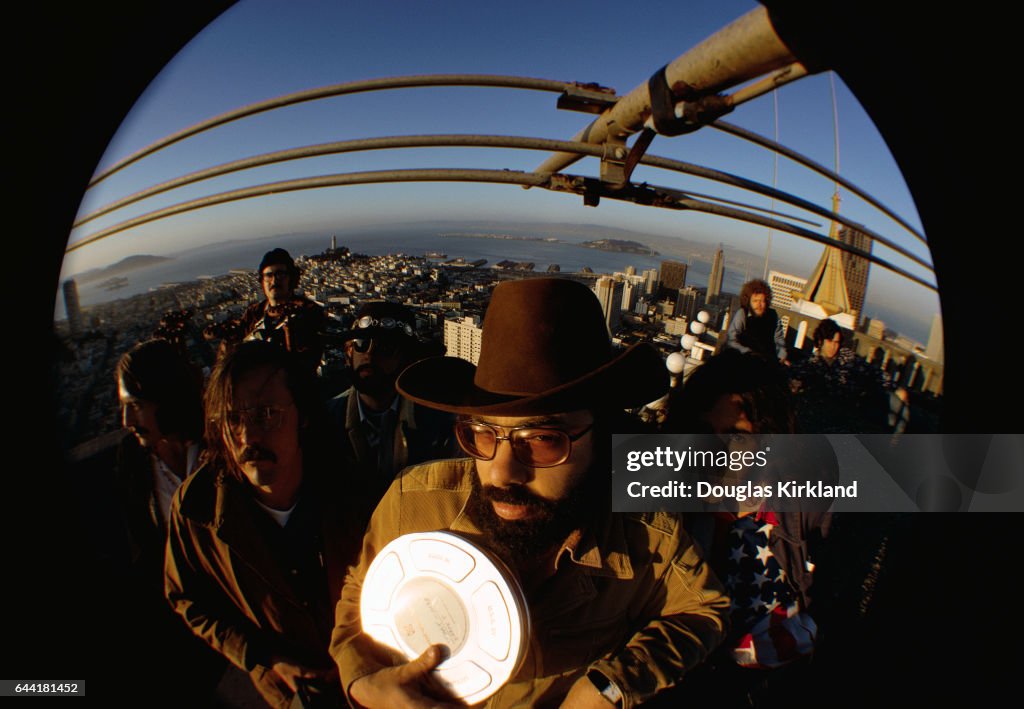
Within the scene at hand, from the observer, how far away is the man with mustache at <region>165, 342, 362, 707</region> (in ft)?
6.40

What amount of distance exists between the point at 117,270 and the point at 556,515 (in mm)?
2632

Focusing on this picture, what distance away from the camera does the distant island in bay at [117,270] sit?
5.87 feet

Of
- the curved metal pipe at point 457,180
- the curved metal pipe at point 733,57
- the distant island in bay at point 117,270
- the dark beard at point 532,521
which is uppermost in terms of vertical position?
the curved metal pipe at point 733,57

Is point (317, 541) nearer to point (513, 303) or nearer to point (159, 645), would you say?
point (159, 645)

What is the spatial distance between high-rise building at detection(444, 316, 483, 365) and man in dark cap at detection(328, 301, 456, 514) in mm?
226

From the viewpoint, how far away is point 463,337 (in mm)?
3098

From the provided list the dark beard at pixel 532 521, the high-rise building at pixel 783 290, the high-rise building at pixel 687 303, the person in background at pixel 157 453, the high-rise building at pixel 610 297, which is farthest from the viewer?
the high-rise building at pixel 783 290

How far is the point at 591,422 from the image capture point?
5.87ft

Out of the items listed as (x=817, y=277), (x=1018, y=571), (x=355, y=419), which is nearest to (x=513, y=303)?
(x=1018, y=571)

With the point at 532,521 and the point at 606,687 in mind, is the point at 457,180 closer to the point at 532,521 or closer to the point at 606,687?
the point at 532,521

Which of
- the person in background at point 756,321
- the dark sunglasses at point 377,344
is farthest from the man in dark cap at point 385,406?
the person in background at point 756,321

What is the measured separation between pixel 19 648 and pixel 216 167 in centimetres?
203

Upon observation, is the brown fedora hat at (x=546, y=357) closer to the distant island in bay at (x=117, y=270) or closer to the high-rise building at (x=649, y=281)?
the distant island in bay at (x=117, y=270)

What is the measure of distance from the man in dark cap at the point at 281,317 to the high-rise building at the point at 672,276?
123 inches
